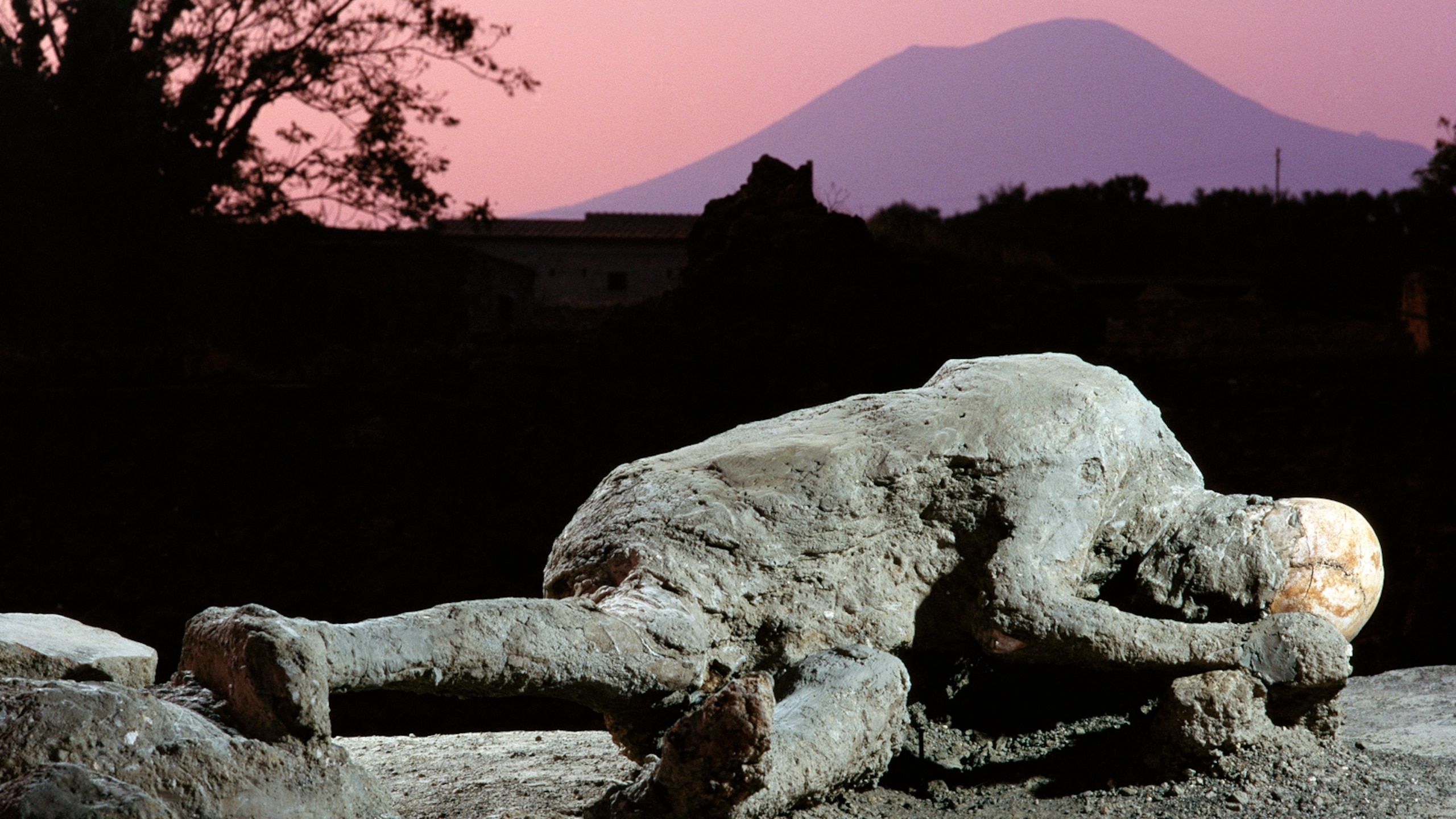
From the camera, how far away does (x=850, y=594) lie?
388 cm

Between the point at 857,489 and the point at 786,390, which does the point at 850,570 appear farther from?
the point at 786,390

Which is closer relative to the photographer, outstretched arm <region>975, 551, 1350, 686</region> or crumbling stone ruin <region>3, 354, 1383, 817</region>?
crumbling stone ruin <region>3, 354, 1383, 817</region>

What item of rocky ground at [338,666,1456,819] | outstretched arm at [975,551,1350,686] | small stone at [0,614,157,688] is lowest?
rocky ground at [338,666,1456,819]

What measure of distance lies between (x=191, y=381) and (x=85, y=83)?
13.9 ft

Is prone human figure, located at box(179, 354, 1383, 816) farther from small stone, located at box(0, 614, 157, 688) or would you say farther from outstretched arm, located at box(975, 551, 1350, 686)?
small stone, located at box(0, 614, 157, 688)

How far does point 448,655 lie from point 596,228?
60.8 ft

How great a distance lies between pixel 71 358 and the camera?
1004 cm

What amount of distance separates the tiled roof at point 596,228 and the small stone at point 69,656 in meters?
15.6

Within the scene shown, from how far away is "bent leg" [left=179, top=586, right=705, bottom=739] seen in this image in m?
2.58

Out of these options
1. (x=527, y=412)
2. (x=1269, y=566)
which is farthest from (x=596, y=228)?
(x=1269, y=566)

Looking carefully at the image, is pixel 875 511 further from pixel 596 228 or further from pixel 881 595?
pixel 596 228

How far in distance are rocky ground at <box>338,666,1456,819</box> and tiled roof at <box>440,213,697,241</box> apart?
1504 centimetres

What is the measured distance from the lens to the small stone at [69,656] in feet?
10.4

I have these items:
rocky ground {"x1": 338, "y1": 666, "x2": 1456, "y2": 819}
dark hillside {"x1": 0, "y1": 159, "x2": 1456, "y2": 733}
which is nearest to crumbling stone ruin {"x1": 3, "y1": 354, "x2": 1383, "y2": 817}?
rocky ground {"x1": 338, "y1": 666, "x2": 1456, "y2": 819}
